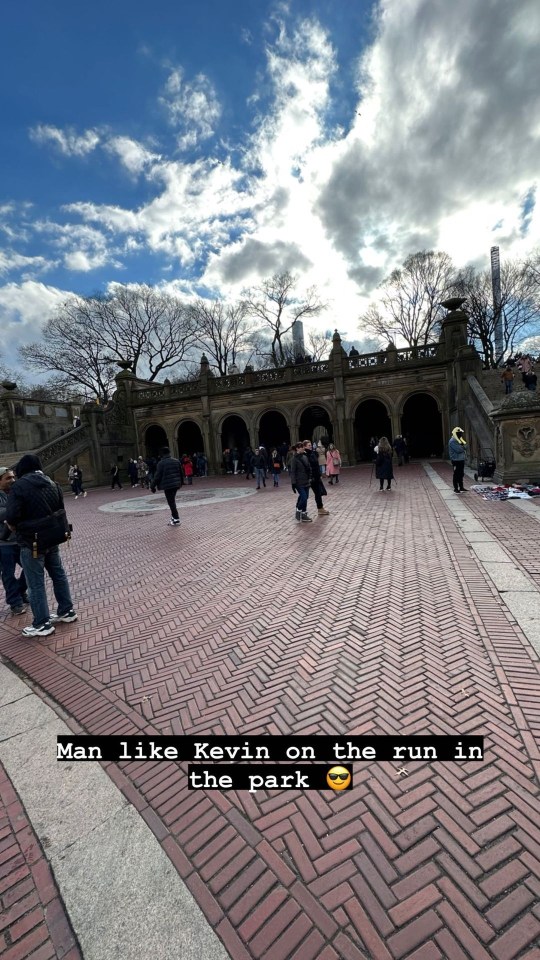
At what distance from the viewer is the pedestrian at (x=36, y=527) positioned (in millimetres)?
4352

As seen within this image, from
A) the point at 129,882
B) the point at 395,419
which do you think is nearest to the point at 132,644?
the point at 129,882

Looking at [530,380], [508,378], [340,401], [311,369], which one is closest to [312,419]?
[311,369]

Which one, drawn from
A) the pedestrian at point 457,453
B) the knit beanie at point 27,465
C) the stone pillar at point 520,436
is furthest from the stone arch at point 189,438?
the knit beanie at point 27,465

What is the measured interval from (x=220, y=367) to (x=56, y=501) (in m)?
41.1

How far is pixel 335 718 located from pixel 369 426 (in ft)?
89.0

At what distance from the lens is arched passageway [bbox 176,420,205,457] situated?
99.9 feet

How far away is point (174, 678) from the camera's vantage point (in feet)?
11.4

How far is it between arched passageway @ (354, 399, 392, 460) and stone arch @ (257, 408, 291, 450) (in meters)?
5.08

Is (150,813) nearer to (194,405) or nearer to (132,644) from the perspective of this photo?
(132,644)

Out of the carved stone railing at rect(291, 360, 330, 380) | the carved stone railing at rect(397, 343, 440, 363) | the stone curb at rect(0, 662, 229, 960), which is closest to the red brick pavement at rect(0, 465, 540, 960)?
the stone curb at rect(0, 662, 229, 960)

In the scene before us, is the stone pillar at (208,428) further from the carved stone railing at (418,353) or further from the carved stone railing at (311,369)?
the carved stone railing at (418,353)

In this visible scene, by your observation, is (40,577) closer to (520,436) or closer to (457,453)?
Result: (457,453)

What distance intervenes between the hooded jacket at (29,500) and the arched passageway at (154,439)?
2546 centimetres

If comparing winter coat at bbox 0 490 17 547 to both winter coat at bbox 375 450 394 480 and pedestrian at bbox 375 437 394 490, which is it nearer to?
pedestrian at bbox 375 437 394 490
